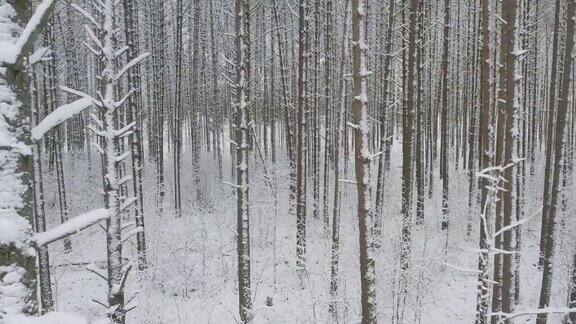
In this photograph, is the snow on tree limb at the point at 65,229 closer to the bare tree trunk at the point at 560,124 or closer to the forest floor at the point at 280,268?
the forest floor at the point at 280,268

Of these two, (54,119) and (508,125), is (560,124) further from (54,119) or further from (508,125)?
(54,119)

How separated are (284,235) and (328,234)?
174 centimetres

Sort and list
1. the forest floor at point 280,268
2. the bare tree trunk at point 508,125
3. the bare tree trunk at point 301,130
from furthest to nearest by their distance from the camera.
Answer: the bare tree trunk at point 301,130 → the forest floor at point 280,268 → the bare tree trunk at point 508,125

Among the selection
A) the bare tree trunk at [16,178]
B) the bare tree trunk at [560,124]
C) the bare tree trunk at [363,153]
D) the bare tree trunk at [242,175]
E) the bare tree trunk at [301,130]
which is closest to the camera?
the bare tree trunk at [16,178]

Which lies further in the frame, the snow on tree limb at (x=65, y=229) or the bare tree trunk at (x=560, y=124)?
the bare tree trunk at (x=560, y=124)

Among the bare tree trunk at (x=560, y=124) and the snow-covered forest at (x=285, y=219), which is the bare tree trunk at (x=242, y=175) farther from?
the bare tree trunk at (x=560, y=124)

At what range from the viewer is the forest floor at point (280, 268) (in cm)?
1022

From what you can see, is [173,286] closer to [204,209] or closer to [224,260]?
[224,260]

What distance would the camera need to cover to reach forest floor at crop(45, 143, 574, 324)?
1022cm

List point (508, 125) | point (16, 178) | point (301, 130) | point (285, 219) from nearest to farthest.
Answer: point (16, 178)
point (508, 125)
point (301, 130)
point (285, 219)

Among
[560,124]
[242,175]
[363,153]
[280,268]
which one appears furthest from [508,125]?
[280,268]

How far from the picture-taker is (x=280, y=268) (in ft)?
A: 40.7

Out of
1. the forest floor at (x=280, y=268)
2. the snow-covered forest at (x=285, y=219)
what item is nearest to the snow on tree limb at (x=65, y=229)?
the snow-covered forest at (x=285, y=219)

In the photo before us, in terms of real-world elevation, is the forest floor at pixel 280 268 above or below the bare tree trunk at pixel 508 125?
below
